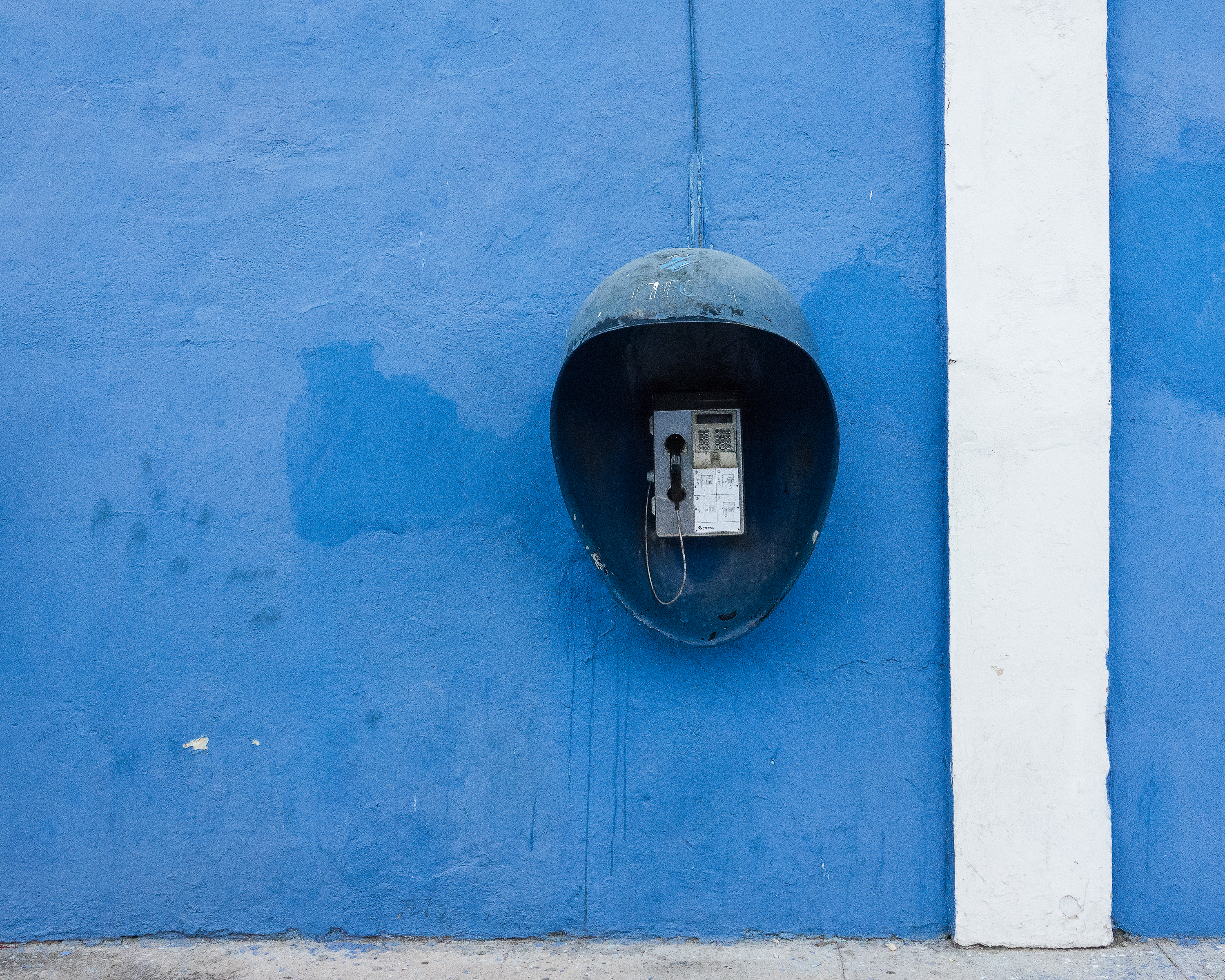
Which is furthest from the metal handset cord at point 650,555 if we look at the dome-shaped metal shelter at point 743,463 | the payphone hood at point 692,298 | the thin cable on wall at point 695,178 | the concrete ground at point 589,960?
the concrete ground at point 589,960

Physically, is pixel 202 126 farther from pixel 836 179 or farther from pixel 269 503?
pixel 836 179

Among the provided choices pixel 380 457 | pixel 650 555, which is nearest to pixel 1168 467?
pixel 650 555

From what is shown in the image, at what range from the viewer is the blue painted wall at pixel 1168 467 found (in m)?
2.21

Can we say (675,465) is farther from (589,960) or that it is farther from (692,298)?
(589,960)

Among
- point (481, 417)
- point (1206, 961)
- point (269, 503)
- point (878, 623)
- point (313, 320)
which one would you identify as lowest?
point (1206, 961)

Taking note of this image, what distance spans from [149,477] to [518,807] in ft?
4.52

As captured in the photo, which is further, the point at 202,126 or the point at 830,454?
the point at 202,126

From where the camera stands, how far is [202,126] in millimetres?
2367

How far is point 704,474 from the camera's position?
7.01 feet

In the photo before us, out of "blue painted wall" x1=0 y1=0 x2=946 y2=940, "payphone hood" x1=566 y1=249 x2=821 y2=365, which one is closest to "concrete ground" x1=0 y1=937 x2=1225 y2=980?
"blue painted wall" x1=0 y1=0 x2=946 y2=940

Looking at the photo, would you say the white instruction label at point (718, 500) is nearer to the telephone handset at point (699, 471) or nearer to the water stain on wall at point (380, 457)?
the telephone handset at point (699, 471)

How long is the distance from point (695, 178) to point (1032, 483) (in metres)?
1.20

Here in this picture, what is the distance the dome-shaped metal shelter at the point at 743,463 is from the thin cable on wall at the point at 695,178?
0.29 m

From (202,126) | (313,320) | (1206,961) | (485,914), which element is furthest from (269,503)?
(1206,961)
